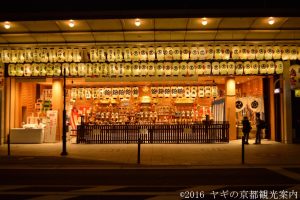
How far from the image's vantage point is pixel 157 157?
18688mm

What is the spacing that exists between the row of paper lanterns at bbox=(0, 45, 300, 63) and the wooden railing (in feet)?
14.0

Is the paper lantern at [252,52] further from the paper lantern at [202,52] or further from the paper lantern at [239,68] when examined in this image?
the paper lantern at [202,52]

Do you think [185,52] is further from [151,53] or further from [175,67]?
[151,53]

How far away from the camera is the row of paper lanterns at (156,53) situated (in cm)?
2475

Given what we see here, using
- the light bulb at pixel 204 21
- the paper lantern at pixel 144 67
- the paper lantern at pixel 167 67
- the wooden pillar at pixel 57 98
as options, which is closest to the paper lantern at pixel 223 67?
the paper lantern at pixel 167 67

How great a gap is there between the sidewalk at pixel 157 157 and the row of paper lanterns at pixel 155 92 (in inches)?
215

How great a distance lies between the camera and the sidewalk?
656 inches

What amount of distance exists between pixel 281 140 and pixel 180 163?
11328mm

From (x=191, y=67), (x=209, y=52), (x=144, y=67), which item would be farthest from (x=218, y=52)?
(x=144, y=67)

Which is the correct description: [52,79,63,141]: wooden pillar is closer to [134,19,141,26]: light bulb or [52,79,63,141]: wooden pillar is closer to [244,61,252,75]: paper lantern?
[134,19,141,26]: light bulb

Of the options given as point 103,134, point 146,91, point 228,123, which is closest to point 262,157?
point 228,123

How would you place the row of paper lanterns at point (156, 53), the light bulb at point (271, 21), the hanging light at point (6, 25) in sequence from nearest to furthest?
the light bulb at point (271, 21) → the hanging light at point (6, 25) → the row of paper lanterns at point (156, 53)

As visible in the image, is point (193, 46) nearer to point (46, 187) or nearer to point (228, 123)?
point (228, 123)

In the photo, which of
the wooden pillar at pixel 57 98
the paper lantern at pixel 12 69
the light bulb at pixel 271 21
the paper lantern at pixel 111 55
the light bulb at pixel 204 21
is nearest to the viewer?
the light bulb at pixel 271 21
